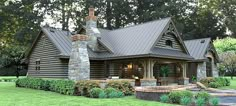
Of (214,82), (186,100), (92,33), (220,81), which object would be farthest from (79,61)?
(220,81)

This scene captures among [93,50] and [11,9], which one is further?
[11,9]

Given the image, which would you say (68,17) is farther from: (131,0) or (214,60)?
(214,60)

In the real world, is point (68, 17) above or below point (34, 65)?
above

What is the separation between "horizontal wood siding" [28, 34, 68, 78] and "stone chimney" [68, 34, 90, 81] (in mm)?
2739

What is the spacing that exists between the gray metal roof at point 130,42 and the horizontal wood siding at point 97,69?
2.49 ft

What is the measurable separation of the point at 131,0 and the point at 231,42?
18.1 meters

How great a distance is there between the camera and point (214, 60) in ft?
104

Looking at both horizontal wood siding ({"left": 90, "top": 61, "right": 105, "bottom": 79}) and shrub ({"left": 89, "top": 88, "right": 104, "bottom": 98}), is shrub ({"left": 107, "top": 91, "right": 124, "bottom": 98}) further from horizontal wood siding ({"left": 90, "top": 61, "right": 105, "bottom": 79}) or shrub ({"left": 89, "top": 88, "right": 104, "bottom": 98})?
horizontal wood siding ({"left": 90, "top": 61, "right": 105, "bottom": 79})

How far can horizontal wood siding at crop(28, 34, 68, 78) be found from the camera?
22.5m

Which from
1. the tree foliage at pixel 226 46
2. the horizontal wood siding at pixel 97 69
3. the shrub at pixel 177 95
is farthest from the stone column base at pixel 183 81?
the tree foliage at pixel 226 46

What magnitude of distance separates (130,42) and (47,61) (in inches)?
271

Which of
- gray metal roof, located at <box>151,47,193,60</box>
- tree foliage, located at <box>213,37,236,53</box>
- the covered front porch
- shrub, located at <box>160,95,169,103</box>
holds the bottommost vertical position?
shrub, located at <box>160,95,169,103</box>

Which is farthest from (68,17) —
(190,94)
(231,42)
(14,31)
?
(190,94)

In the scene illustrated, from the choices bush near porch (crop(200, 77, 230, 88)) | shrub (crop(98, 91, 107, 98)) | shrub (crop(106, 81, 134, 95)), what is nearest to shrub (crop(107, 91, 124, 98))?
shrub (crop(98, 91, 107, 98))
